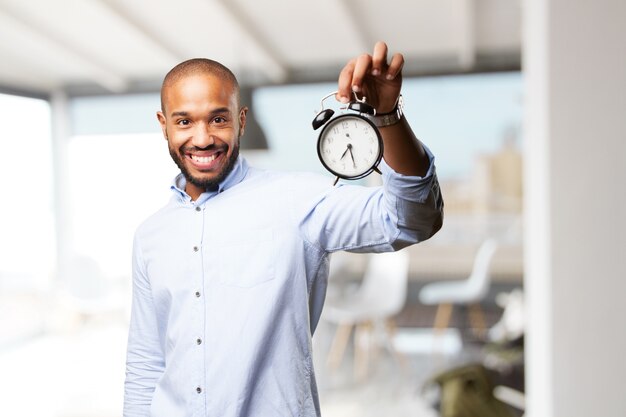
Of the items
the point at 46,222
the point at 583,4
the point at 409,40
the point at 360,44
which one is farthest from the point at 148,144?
the point at 409,40

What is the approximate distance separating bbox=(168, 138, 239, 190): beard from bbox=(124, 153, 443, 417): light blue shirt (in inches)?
0.6

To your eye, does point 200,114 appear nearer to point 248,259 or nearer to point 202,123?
point 202,123

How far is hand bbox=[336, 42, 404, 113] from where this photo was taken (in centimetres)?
66

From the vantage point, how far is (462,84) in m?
4.96

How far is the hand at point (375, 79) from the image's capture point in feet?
2.16

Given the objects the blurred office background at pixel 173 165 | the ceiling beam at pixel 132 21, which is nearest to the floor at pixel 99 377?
the blurred office background at pixel 173 165

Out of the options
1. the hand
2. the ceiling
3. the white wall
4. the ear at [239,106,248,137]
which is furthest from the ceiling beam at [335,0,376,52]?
the hand

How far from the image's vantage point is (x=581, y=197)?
1810 mm

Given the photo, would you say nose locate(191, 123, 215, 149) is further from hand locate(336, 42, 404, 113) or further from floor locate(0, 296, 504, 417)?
floor locate(0, 296, 504, 417)

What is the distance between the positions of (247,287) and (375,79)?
29 cm

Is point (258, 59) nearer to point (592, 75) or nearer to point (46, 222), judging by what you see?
point (46, 222)

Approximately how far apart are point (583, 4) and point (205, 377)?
146 cm

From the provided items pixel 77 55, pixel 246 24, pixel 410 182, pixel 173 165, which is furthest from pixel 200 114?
pixel 246 24

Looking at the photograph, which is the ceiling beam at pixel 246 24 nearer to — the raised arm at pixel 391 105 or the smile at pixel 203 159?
the smile at pixel 203 159
